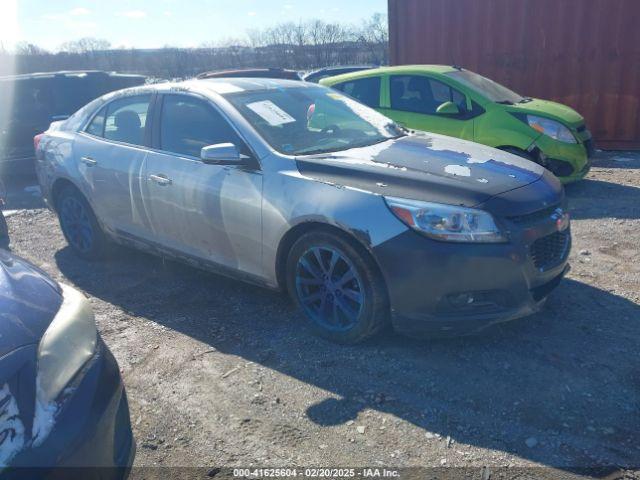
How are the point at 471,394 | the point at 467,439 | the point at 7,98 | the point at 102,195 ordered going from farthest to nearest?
the point at 7,98, the point at 102,195, the point at 471,394, the point at 467,439

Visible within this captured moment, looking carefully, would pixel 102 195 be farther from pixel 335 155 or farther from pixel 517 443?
pixel 517 443

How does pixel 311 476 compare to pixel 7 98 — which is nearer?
pixel 311 476

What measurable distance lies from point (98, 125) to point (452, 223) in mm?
3467

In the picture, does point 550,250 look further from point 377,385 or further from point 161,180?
point 161,180

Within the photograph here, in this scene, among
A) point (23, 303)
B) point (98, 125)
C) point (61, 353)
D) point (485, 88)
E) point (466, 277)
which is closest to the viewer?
point (61, 353)

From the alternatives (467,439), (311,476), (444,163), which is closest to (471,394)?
(467,439)

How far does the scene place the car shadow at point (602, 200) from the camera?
5992 mm

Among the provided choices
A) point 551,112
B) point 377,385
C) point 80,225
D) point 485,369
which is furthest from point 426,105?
point 377,385

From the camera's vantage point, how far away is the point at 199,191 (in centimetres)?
401

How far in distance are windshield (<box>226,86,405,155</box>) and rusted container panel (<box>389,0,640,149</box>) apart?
626 centimetres

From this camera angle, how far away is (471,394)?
3.03 m

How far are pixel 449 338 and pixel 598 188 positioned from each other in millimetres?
4618

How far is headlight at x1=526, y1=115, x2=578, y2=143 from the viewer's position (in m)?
6.81

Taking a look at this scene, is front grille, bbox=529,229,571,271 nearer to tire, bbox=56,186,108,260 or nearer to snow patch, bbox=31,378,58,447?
snow patch, bbox=31,378,58,447
